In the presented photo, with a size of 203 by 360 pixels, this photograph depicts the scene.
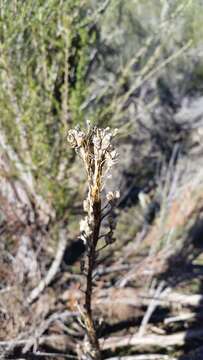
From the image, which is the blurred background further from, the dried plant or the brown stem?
the dried plant

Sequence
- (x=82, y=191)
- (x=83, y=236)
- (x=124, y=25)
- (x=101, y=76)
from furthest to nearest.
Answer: (x=124, y=25) < (x=101, y=76) < (x=82, y=191) < (x=83, y=236)

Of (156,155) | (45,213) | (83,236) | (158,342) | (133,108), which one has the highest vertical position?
(133,108)

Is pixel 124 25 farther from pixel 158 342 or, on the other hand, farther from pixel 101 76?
pixel 158 342

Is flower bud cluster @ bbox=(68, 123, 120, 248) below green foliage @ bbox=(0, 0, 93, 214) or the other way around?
below

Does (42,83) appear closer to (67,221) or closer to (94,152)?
(67,221)

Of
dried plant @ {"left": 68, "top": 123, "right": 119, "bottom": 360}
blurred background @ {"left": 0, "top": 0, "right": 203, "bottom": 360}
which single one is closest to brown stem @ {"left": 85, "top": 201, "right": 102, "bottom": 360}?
dried plant @ {"left": 68, "top": 123, "right": 119, "bottom": 360}

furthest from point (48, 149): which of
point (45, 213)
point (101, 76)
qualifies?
point (101, 76)

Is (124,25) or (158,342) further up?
(124,25)

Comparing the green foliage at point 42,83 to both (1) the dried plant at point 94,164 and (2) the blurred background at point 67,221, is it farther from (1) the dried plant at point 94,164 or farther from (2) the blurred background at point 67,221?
(1) the dried plant at point 94,164

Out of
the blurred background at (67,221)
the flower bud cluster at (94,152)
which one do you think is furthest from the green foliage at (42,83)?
the flower bud cluster at (94,152)
